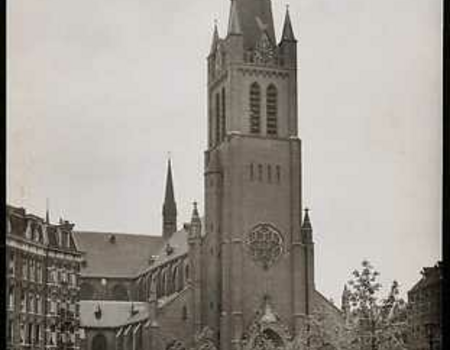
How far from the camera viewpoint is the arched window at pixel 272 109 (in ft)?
43.6

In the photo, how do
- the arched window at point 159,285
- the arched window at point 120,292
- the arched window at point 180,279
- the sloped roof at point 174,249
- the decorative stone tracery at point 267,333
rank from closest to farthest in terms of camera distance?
the decorative stone tracery at point 267,333 < the arched window at point 180,279 < the sloped roof at point 174,249 < the arched window at point 159,285 < the arched window at point 120,292

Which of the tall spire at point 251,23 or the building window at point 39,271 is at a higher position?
the tall spire at point 251,23

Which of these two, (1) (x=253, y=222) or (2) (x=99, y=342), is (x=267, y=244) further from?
(2) (x=99, y=342)

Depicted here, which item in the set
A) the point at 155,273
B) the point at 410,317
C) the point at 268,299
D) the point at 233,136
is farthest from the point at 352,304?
the point at 155,273

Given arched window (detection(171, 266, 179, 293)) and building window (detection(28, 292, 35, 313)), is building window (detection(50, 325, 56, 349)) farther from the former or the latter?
arched window (detection(171, 266, 179, 293))

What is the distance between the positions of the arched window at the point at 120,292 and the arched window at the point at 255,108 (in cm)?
467

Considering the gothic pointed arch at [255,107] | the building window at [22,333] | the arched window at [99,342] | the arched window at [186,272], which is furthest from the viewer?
the arched window at [186,272]

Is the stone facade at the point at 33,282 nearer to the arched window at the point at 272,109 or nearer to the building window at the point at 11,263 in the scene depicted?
the building window at the point at 11,263

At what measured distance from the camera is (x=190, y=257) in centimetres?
1706

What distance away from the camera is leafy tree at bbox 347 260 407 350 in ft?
17.5

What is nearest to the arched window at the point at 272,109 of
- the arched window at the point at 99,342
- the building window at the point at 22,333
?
the arched window at the point at 99,342

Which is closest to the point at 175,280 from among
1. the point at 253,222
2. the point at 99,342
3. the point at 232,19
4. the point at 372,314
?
the point at 253,222

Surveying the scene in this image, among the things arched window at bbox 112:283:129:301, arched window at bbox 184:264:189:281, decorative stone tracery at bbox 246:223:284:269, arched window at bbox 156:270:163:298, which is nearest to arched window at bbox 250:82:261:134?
decorative stone tracery at bbox 246:223:284:269
